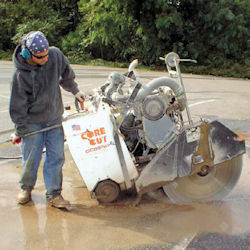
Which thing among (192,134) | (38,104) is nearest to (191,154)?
(192,134)

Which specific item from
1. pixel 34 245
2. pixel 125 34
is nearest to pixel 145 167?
pixel 34 245

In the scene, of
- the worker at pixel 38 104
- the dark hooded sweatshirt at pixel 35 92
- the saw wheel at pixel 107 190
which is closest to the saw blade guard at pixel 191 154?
the saw wheel at pixel 107 190

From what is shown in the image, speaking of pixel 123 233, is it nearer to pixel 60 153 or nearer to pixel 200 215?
pixel 200 215

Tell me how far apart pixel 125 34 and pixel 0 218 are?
1471cm

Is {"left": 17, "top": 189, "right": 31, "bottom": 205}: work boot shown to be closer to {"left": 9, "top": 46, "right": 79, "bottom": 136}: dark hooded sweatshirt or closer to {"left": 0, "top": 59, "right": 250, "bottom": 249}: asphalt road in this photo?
{"left": 0, "top": 59, "right": 250, "bottom": 249}: asphalt road

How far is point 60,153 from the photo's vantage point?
141 inches

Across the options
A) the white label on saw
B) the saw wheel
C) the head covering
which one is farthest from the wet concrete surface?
the head covering

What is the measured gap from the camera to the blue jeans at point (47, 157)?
3.47m

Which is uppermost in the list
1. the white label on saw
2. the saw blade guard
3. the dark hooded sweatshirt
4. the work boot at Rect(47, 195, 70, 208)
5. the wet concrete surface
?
the dark hooded sweatshirt

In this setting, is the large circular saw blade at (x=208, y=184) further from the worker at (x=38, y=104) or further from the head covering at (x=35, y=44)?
the head covering at (x=35, y=44)

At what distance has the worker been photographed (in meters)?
3.16

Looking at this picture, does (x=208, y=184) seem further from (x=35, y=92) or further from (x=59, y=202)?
(x=35, y=92)

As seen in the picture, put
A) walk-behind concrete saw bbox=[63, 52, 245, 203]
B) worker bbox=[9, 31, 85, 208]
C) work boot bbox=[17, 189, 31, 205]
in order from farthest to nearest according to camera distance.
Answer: work boot bbox=[17, 189, 31, 205]
walk-behind concrete saw bbox=[63, 52, 245, 203]
worker bbox=[9, 31, 85, 208]

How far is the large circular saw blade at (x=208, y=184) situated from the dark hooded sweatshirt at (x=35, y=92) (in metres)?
1.45
